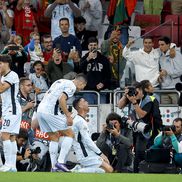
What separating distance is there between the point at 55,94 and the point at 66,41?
3.66 m

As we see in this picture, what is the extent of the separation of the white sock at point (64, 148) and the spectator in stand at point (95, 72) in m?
2.62

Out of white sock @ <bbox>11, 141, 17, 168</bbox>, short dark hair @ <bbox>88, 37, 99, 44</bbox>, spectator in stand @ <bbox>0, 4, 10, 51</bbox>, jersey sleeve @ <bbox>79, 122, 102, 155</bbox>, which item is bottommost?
white sock @ <bbox>11, 141, 17, 168</bbox>

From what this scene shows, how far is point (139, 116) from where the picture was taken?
19.8 metres

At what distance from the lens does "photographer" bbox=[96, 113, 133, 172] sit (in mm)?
19984

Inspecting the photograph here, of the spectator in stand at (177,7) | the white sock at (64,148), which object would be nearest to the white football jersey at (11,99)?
the white sock at (64,148)

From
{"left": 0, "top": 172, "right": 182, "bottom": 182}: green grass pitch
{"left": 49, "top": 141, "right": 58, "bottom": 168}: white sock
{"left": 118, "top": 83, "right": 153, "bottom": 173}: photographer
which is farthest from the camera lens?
{"left": 118, "top": 83, "right": 153, "bottom": 173}: photographer

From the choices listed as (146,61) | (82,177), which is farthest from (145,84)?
(82,177)

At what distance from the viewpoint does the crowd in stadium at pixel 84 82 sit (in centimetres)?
1928

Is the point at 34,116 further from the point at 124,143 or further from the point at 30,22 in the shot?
the point at 30,22

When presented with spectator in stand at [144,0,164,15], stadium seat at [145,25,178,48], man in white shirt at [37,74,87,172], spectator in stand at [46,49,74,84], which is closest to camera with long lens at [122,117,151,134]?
man in white shirt at [37,74,87,172]

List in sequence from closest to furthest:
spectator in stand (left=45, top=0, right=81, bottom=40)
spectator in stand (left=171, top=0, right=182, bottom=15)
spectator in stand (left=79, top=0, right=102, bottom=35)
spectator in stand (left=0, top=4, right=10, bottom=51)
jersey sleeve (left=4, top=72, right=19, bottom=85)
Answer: jersey sleeve (left=4, top=72, right=19, bottom=85)
spectator in stand (left=45, top=0, right=81, bottom=40)
spectator in stand (left=0, top=4, right=10, bottom=51)
spectator in stand (left=171, top=0, right=182, bottom=15)
spectator in stand (left=79, top=0, right=102, bottom=35)

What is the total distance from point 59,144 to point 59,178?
3.44 meters

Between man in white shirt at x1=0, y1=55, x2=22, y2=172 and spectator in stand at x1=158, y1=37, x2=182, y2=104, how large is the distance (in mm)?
3682

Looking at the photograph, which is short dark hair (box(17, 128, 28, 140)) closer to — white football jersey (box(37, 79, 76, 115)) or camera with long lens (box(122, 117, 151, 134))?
white football jersey (box(37, 79, 76, 115))
